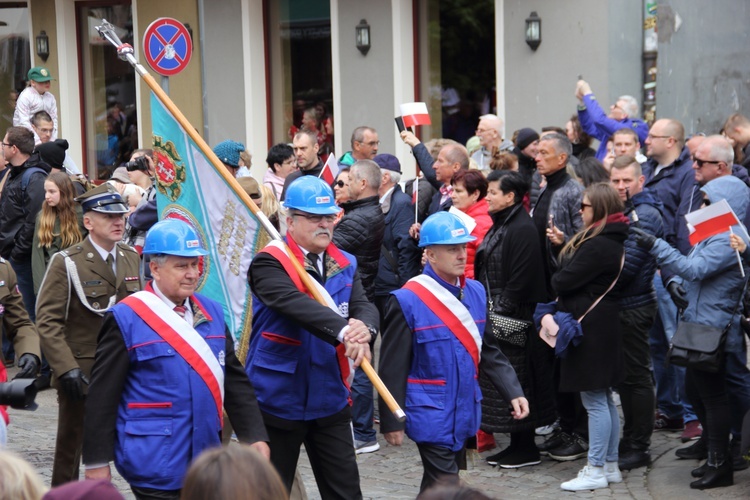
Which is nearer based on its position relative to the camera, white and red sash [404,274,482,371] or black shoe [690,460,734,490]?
white and red sash [404,274,482,371]

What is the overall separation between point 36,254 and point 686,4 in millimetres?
8714

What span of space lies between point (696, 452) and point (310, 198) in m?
3.76

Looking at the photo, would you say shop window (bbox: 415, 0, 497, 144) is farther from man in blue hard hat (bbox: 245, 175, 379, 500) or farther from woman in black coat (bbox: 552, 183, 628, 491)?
man in blue hard hat (bbox: 245, 175, 379, 500)

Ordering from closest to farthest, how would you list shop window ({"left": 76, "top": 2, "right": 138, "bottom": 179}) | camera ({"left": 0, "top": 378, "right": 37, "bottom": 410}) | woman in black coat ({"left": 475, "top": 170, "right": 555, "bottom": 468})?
1. camera ({"left": 0, "top": 378, "right": 37, "bottom": 410})
2. woman in black coat ({"left": 475, "top": 170, "right": 555, "bottom": 468})
3. shop window ({"left": 76, "top": 2, "right": 138, "bottom": 179})

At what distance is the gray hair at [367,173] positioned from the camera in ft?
28.3

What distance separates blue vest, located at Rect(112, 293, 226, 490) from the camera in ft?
16.2

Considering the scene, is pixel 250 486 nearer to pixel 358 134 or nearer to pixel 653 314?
pixel 653 314

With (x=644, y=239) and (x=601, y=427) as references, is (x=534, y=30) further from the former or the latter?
(x=601, y=427)

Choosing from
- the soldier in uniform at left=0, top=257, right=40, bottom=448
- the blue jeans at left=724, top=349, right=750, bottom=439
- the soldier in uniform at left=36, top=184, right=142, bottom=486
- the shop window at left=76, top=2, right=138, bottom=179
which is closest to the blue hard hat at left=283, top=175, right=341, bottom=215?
the soldier in uniform at left=36, top=184, right=142, bottom=486

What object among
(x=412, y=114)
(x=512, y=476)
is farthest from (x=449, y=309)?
(x=412, y=114)

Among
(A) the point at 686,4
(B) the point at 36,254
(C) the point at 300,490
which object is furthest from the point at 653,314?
(A) the point at 686,4

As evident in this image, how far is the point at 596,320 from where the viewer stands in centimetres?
768

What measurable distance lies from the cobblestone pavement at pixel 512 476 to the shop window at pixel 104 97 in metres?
9.78

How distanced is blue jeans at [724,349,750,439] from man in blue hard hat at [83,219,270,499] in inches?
152
